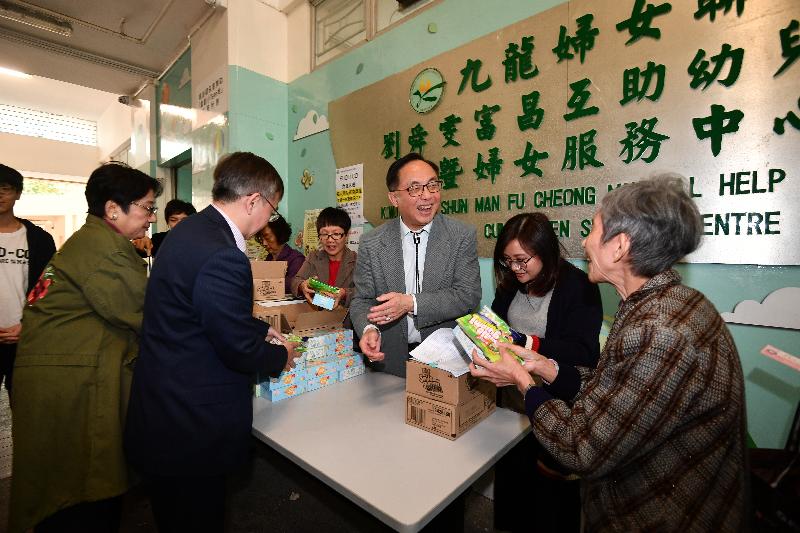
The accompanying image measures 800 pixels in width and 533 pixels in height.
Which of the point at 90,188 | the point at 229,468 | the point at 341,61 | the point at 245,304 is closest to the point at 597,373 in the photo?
the point at 245,304

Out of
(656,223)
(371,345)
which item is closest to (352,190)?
(371,345)

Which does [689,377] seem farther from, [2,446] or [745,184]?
[2,446]

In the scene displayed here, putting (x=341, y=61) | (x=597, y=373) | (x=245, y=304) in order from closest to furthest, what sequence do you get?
(x=597, y=373) < (x=245, y=304) < (x=341, y=61)

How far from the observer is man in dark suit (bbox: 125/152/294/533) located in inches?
41.4

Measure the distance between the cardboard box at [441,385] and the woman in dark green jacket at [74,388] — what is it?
3.22ft

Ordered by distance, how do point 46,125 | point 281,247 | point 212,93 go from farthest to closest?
1. point 46,125
2. point 212,93
3. point 281,247

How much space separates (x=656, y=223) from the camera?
2.86ft

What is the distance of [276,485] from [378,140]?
7.73 feet

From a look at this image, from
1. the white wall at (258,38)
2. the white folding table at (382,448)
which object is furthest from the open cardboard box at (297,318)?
the white wall at (258,38)

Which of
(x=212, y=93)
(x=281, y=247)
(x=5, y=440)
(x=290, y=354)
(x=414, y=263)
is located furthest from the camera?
(x=212, y=93)

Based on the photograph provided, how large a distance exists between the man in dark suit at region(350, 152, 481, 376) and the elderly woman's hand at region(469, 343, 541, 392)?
542 mm

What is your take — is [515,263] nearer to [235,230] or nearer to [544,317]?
[544,317]

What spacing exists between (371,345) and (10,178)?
218cm

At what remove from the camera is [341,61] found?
121 inches
